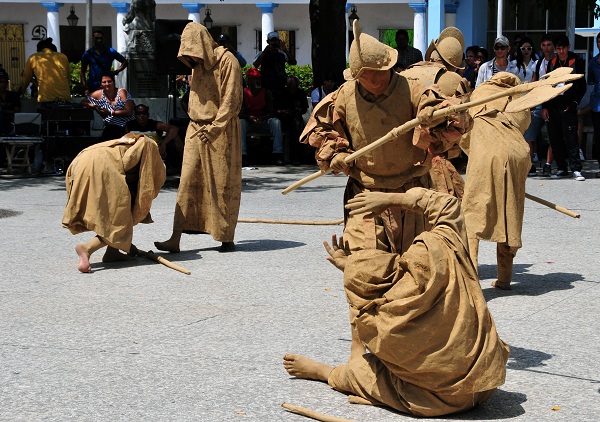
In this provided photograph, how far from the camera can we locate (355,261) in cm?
555

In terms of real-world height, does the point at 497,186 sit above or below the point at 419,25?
below

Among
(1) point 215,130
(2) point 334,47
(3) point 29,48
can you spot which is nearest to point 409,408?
(1) point 215,130

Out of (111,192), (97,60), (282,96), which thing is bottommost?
(111,192)

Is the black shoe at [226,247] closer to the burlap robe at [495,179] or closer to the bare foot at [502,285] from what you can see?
the burlap robe at [495,179]

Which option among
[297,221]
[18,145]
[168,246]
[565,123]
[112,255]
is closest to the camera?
[112,255]

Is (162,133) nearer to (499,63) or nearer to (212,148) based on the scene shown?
(499,63)

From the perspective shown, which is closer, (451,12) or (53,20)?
(451,12)

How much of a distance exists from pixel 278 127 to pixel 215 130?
8729 mm

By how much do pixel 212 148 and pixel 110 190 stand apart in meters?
1.23

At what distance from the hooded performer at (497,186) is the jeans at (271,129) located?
34.7 ft

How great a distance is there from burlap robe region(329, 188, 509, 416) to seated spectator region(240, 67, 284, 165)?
13.8 metres

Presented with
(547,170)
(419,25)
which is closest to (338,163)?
(547,170)

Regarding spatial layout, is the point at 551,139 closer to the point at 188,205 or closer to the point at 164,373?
the point at 188,205

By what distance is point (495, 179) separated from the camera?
871 centimetres
